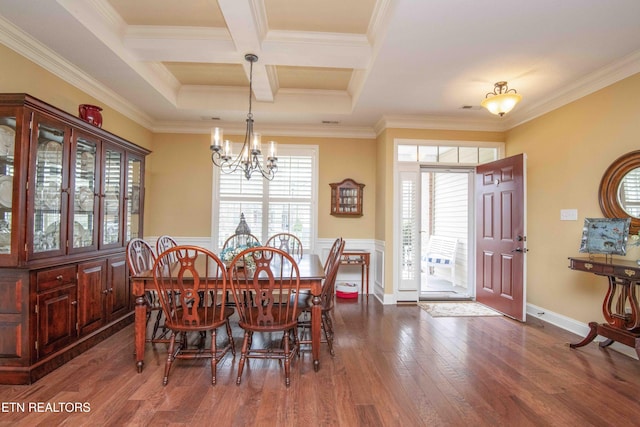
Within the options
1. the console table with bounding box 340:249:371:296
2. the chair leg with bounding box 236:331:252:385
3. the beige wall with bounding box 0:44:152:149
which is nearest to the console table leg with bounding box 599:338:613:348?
the console table with bounding box 340:249:371:296

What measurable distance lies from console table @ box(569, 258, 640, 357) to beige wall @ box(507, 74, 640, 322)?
382 millimetres

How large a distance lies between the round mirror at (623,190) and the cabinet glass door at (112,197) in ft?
16.4

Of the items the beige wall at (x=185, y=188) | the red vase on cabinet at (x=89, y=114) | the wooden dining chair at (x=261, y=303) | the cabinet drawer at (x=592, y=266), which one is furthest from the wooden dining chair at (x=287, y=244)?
the cabinet drawer at (x=592, y=266)

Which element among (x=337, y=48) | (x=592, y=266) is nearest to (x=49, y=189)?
(x=337, y=48)

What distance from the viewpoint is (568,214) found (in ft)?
11.4

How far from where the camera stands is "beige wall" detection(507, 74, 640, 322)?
9.86ft

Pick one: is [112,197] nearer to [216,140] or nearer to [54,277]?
[54,277]

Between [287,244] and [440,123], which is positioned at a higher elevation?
[440,123]

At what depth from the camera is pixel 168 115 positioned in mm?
4539

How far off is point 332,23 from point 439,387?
312cm

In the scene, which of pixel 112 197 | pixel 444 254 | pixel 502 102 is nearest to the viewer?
pixel 502 102

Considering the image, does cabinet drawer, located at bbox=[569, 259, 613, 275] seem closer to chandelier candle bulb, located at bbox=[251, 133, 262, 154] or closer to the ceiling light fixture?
the ceiling light fixture

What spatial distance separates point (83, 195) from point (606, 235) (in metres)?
4.81

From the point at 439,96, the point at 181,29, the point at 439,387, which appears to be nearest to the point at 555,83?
the point at 439,96
